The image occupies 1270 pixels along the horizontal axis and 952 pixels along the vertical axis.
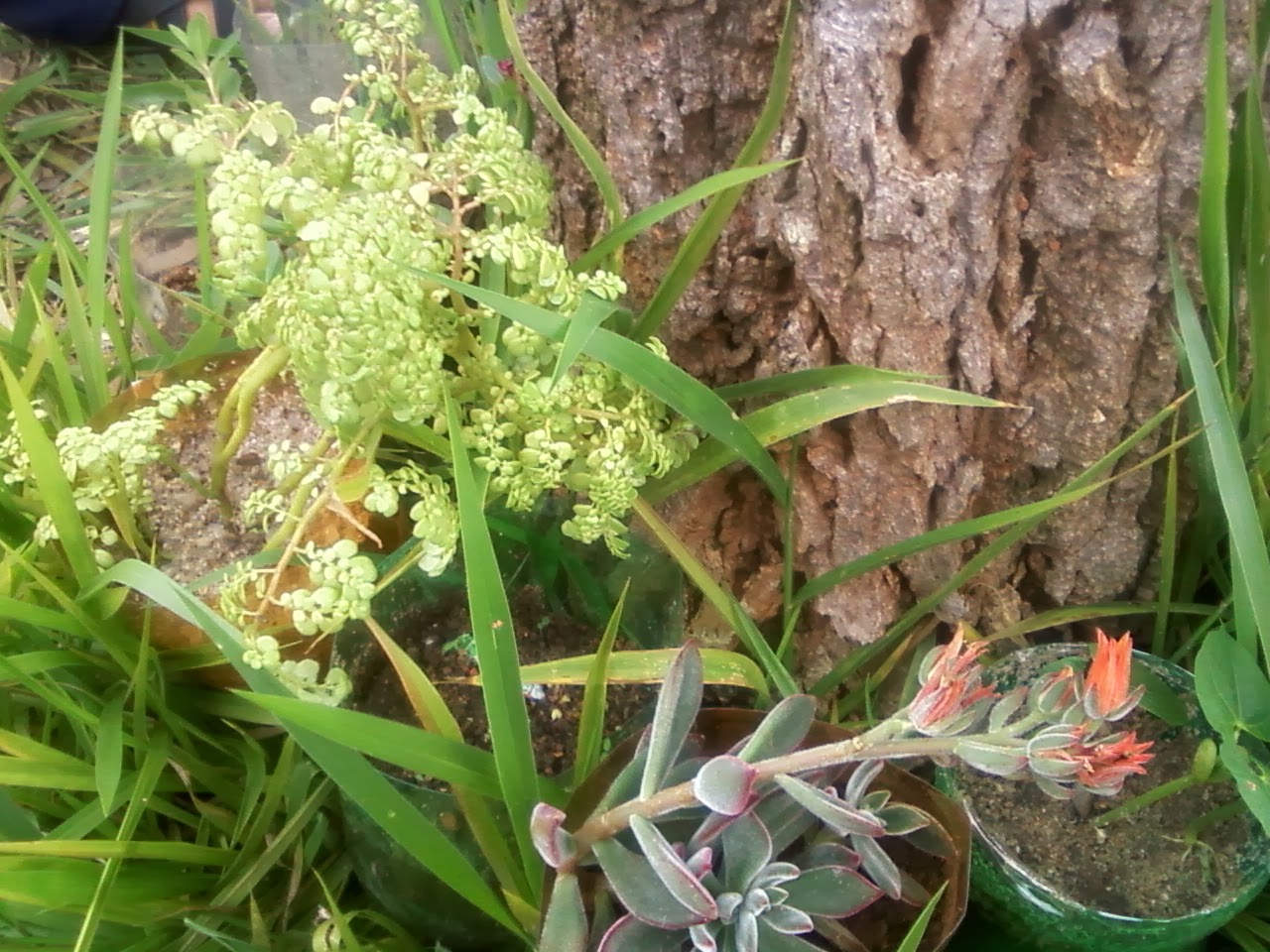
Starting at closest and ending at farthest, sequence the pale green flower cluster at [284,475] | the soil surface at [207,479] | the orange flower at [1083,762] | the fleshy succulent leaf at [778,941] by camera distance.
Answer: the orange flower at [1083,762]
the fleshy succulent leaf at [778,941]
the pale green flower cluster at [284,475]
the soil surface at [207,479]

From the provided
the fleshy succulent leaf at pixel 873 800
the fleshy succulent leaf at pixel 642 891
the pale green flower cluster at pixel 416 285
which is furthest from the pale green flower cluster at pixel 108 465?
the fleshy succulent leaf at pixel 873 800

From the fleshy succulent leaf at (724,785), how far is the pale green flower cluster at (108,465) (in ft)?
1.53

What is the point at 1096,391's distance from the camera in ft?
2.55

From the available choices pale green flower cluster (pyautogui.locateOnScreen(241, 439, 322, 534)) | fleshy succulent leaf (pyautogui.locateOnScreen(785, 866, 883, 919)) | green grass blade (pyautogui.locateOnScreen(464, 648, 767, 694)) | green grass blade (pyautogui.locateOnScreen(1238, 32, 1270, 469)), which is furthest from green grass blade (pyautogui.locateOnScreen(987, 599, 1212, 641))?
pale green flower cluster (pyautogui.locateOnScreen(241, 439, 322, 534))

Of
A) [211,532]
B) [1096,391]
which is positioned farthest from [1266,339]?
[211,532]

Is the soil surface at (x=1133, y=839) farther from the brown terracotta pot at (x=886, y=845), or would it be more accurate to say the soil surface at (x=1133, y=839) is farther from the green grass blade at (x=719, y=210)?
the green grass blade at (x=719, y=210)

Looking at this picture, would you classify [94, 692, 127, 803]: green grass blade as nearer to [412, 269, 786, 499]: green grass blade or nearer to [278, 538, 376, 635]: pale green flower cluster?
[278, 538, 376, 635]: pale green flower cluster

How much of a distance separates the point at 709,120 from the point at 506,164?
0.20 m

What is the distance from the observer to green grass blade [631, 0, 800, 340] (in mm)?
621

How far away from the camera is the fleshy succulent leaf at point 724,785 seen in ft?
1.57

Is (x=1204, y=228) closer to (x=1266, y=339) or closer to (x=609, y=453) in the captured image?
(x=1266, y=339)

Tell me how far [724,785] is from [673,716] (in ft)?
0.22

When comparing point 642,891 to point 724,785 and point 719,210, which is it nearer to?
point 724,785

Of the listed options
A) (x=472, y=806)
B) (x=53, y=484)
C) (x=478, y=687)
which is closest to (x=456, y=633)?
(x=478, y=687)
